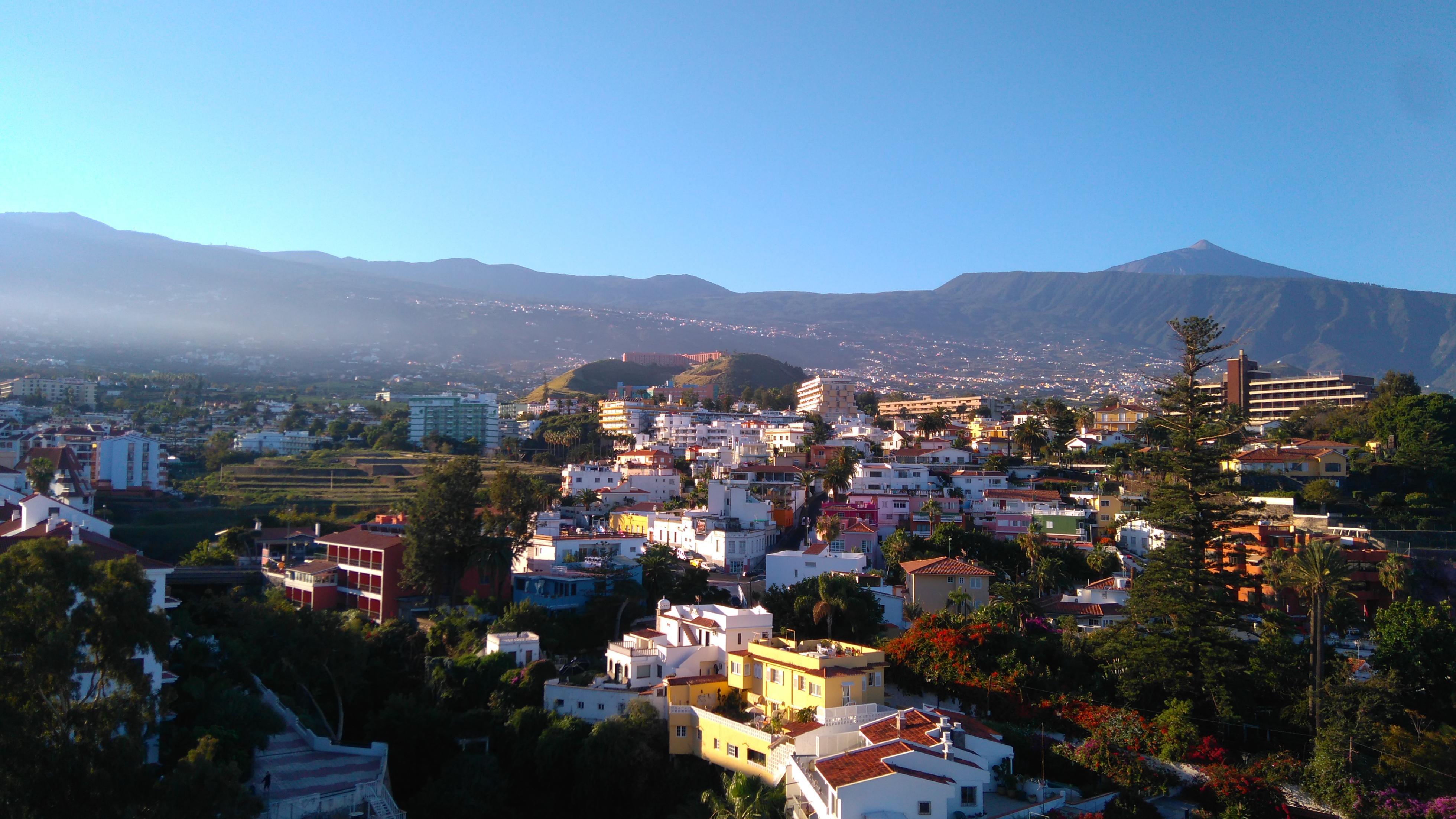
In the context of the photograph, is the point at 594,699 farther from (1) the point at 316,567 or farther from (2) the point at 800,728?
(1) the point at 316,567

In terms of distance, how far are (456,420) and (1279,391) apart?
7340 cm

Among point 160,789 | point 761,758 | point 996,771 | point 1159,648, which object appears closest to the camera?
point 160,789

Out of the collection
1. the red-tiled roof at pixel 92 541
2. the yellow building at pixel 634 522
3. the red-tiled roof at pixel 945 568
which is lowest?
the yellow building at pixel 634 522

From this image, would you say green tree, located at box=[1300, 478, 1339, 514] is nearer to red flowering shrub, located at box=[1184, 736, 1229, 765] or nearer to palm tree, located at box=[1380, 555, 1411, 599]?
palm tree, located at box=[1380, 555, 1411, 599]

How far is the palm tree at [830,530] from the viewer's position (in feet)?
119

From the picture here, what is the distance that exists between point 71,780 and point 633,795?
39.5 feet

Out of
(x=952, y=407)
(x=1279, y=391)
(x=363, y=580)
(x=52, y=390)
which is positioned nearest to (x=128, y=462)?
(x=363, y=580)

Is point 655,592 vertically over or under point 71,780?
under

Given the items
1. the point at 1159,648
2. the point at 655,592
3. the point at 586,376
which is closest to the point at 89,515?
the point at 655,592

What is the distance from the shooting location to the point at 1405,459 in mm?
41094

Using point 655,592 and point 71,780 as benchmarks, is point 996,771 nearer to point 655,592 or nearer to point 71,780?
point 655,592

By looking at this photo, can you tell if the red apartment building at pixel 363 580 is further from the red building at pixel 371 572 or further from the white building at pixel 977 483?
the white building at pixel 977 483

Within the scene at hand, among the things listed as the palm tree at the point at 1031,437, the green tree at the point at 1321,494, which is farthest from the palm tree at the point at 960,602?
the palm tree at the point at 1031,437

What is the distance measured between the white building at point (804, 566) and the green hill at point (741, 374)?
75112mm
